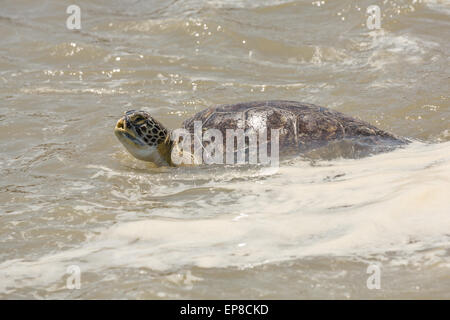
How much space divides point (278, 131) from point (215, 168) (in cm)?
58

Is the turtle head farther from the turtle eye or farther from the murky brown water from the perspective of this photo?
the murky brown water

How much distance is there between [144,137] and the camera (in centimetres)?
516

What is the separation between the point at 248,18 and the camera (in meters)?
9.49

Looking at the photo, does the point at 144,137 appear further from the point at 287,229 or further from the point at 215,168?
the point at 287,229

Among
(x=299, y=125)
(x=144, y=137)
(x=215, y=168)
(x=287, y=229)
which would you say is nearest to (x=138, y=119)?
(x=144, y=137)

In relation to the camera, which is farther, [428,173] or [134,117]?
[134,117]

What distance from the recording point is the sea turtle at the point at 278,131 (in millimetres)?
4875

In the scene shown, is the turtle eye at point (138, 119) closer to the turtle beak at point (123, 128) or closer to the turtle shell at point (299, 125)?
the turtle beak at point (123, 128)

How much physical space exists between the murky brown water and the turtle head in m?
0.20

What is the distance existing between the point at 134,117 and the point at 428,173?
2.47 meters

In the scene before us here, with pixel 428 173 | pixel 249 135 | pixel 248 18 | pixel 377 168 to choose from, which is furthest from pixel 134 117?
pixel 248 18

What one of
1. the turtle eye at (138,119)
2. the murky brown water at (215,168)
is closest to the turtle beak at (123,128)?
the turtle eye at (138,119)

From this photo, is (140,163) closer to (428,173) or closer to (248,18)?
(428,173)
